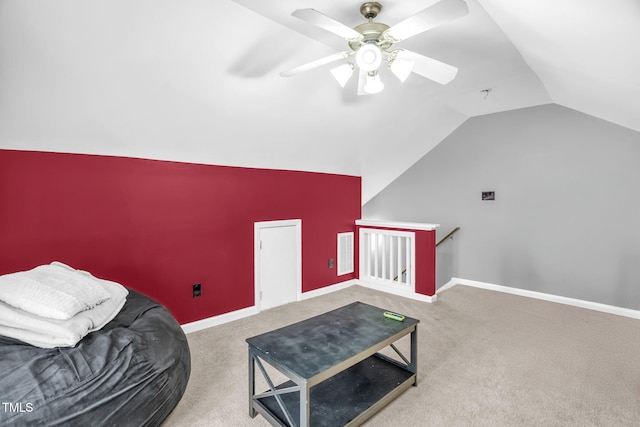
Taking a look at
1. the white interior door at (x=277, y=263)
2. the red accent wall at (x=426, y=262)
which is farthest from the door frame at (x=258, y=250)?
the red accent wall at (x=426, y=262)

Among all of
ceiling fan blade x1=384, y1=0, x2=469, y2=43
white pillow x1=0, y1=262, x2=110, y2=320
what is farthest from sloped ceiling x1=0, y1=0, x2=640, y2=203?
white pillow x1=0, y1=262, x2=110, y2=320

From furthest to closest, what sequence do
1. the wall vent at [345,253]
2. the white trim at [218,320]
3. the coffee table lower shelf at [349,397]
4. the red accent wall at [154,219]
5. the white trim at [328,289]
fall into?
the wall vent at [345,253], the white trim at [328,289], the white trim at [218,320], the red accent wall at [154,219], the coffee table lower shelf at [349,397]

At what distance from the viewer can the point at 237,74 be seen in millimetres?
2436

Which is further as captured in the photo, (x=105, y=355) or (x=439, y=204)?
(x=439, y=204)

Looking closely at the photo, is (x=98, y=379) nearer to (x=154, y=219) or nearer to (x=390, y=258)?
(x=154, y=219)

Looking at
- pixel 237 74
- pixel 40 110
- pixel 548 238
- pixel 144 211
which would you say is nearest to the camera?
pixel 40 110

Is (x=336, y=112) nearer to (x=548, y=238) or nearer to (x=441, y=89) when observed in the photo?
(x=441, y=89)

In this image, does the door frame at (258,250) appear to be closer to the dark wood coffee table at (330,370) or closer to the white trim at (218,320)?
the white trim at (218,320)

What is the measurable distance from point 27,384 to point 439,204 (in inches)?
200

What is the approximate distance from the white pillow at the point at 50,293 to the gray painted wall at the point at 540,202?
15.3ft

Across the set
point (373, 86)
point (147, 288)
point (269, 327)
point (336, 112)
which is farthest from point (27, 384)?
point (336, 112)

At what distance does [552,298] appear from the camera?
4.10 metres

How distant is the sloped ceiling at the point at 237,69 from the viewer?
175 centimetres

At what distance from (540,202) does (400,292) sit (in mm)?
2223
